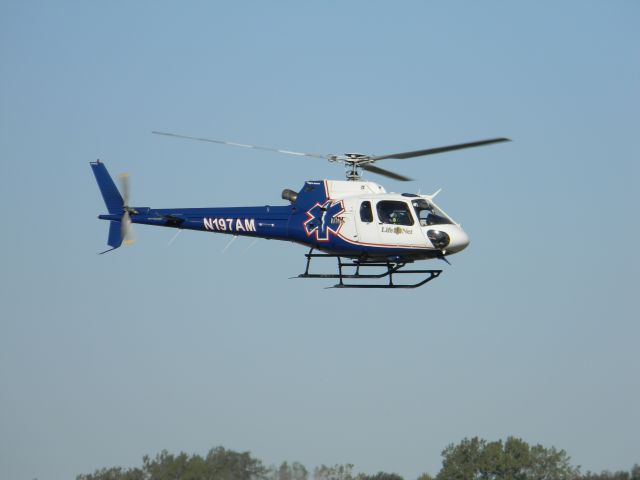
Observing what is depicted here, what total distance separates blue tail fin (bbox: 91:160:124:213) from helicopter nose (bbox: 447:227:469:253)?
7.70 meters

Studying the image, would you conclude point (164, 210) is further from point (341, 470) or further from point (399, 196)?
point (341, 470)

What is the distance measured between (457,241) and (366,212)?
6.80 feet

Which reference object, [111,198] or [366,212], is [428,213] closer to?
[366,212]

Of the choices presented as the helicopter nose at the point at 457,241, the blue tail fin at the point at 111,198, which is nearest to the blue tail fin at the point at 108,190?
the blue tail fin at the point at 111,198

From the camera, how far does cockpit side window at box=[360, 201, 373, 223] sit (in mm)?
28484

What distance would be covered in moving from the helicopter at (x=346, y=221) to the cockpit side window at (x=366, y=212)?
0.02 metres

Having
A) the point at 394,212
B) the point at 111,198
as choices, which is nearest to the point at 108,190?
the point at 111,198

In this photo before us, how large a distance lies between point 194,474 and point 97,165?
108 feet

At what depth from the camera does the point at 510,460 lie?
68.0m

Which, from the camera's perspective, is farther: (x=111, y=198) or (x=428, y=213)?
(x=111, y=198)

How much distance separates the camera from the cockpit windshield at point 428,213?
28.3 metres

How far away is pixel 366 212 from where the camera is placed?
28547 mm

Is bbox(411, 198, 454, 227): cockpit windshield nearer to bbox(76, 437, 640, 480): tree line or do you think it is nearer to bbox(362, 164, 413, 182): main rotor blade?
bbox(362, 164, 413, 182): main rotor blade

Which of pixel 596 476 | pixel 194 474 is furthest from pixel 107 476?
pixel 596 476
